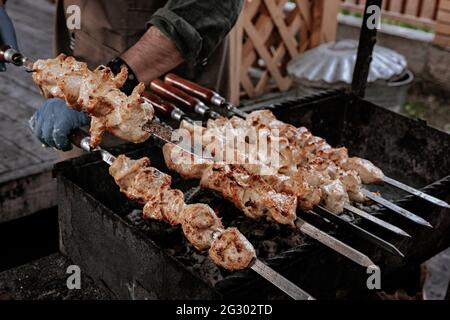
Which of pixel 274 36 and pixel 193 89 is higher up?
pixel 193 89

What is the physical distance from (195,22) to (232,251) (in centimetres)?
157

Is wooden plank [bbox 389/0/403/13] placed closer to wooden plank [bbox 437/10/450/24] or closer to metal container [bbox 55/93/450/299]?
wooden plank [bbox 437/10/450/24]

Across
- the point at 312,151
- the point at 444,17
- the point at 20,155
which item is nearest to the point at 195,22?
the point at 312,151

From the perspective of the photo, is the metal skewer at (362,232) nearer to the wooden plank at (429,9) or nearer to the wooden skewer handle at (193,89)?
the wooden skewer handle at (193,89)

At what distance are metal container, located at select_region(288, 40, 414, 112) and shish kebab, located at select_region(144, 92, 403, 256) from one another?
3.15 meters

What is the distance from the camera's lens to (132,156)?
2.73 m

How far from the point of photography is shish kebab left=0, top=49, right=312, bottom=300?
6.43 ft

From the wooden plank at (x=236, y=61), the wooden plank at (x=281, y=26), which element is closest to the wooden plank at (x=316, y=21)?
the wooden plank at (x=281, y=26)

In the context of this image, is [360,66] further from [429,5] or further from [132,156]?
[429,5]

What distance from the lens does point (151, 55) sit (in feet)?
9.77

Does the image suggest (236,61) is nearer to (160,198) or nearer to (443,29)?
(443,29)

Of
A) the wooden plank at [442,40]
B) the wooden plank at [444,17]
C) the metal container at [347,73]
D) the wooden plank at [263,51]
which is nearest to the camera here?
the metal container at [347,73]

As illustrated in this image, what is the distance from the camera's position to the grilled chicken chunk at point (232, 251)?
6.41ft

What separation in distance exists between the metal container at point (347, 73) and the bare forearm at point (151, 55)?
2753 mm
